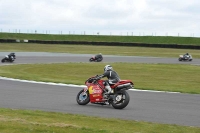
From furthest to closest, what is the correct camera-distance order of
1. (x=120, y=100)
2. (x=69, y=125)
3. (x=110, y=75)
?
(x=110, y=75) → (x=120, y=100) → (x=69, y=125)

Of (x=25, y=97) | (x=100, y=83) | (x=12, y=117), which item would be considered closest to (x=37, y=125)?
(x=12, y=117)

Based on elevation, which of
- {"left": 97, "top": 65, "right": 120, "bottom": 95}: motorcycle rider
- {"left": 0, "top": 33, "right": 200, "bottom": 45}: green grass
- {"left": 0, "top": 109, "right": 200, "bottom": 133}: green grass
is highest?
{"left": 0, "top": 33, "right": 200, "bottom": 45}: green grass

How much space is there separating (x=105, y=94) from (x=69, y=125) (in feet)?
14.3

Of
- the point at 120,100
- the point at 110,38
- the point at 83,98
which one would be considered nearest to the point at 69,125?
the point at 120,100

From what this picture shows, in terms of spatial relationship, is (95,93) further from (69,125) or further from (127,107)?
(69,125)

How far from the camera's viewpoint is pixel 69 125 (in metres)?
10.1

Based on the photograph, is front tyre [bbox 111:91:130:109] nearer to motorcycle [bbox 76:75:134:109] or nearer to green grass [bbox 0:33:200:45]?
motorcycle [bbox 76:75:134:109]

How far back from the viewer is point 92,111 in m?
13.4

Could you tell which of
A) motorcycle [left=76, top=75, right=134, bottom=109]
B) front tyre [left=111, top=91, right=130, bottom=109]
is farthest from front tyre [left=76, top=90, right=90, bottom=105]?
front tyre [left=111, top=91, right=130, bottom=109]

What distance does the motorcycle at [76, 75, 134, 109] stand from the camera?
44.9 feet

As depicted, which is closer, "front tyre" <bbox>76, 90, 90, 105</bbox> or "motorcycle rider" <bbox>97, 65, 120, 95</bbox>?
"motorcycle rider" <bbox>97, 65, 120, 95</bbox>

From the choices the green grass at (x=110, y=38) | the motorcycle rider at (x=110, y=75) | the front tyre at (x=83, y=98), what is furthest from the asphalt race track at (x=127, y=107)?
the green grass at (x=110, y=38)

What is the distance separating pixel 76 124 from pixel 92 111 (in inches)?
111

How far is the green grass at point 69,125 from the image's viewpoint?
9.52m
